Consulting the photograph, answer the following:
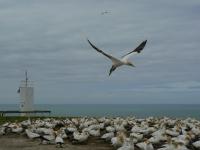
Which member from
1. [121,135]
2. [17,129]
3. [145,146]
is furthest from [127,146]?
[17,129]

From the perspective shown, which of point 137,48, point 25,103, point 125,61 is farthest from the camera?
point 25,103

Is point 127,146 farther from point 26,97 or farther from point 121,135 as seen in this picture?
point 26,97

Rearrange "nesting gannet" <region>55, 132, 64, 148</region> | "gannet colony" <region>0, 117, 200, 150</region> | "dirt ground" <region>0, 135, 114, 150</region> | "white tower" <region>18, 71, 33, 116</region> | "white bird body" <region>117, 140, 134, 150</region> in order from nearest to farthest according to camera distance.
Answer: "white bird body" <region>117, 140, 134, 150</region> < "gannet colony" <region>0, 117, 200, 150</region> < "nesting gannet" <region>55, 132, 64, 148</region> < "dirt ground" <region>0, 135, 114, 150</region> < "white tower" <region>18, 71, 33, 116</region>

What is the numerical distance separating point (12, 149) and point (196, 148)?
251 inches

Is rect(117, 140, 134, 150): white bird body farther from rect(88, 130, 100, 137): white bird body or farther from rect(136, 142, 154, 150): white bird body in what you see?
rect(88, 130, 100, 137): white bird body

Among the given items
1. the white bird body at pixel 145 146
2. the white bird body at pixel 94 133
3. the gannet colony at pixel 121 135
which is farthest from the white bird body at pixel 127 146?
the white bird body at pixel 94 133

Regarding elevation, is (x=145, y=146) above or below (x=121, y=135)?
below

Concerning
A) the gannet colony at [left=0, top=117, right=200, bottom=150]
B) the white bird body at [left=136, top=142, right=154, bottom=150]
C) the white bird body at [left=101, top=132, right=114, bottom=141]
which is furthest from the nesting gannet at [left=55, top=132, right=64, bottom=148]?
the white bird body at [left=136, top=142, right=154, bottom=150]

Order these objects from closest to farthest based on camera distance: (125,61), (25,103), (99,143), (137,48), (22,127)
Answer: (125,61)
(137,48)
(99,143)
(22,127)
(25,103)

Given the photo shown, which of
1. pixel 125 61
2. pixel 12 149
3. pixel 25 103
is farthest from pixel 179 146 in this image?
pixel 25 103

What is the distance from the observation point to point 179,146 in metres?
17.6

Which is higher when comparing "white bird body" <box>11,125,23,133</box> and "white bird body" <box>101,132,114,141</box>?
"white bird body" <box>11,125,23,133</box>

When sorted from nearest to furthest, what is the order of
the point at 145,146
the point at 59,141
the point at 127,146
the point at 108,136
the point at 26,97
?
1. the point at 127,146
2. the point at 145,146
3. the point at 59,141
4. the point at 108,136
5. the point at 26,97

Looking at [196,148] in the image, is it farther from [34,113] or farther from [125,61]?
[34,113]
